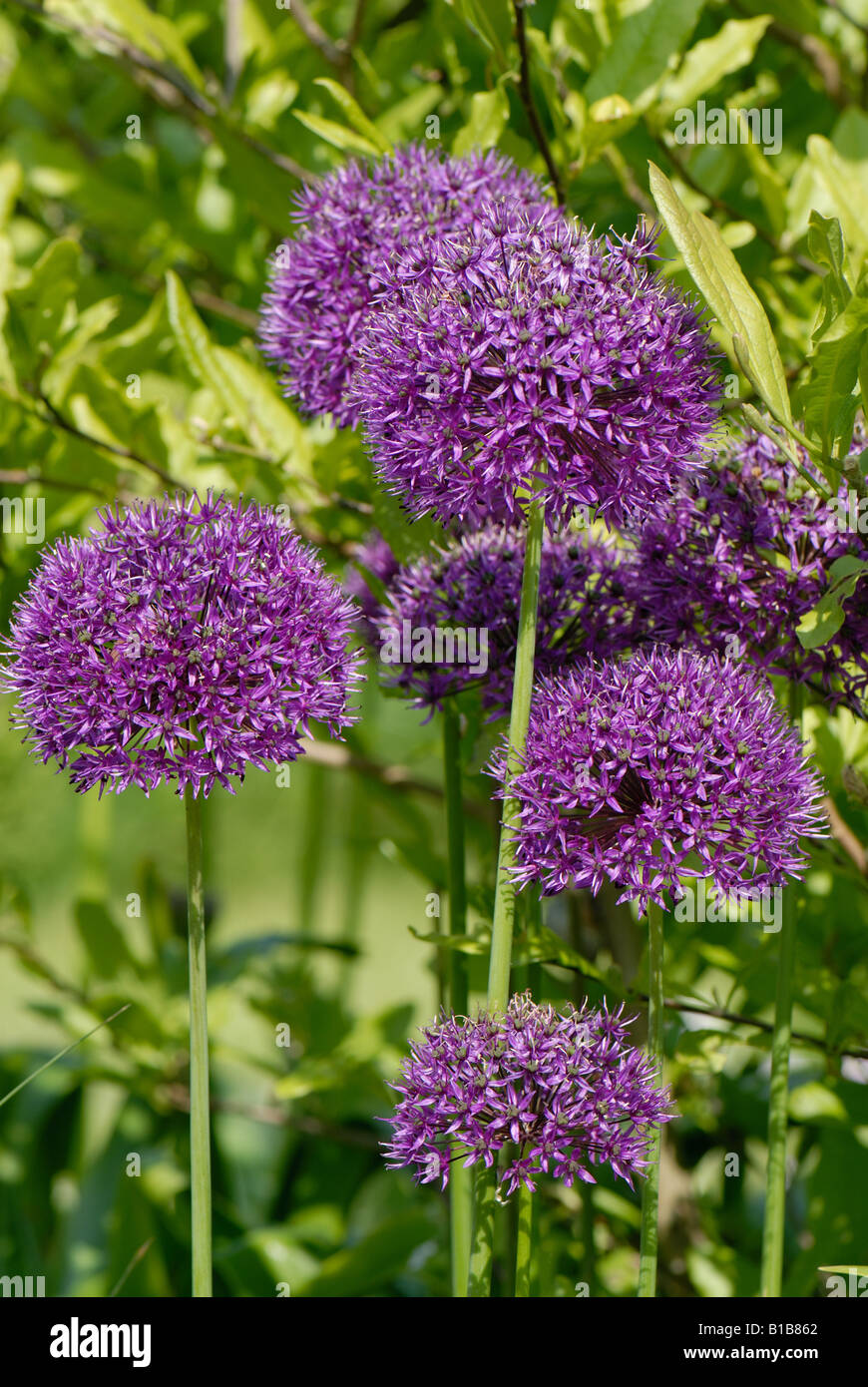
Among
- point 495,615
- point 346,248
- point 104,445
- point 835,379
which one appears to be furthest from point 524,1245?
point 104,445

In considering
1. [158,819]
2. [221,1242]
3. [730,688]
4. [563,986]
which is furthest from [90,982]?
[158,819]

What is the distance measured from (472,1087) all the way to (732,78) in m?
1.07

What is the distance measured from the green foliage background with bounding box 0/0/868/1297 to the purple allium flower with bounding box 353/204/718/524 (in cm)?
4

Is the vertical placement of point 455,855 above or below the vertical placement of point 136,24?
below

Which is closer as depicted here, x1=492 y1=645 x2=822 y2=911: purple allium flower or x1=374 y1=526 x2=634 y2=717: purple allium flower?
x1=492 y1=645 x2=822 y2=911: purple allium flower

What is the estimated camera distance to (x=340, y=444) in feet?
3.31

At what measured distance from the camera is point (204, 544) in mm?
652

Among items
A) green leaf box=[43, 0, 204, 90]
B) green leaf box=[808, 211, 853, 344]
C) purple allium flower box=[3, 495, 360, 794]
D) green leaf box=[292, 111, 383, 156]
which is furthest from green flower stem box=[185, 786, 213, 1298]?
green leaf box=[43, 0, 204, 90]

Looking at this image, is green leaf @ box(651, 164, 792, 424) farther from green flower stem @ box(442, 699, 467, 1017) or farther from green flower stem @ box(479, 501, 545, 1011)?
green flower stem @ box(442, 699, 467, 1017)

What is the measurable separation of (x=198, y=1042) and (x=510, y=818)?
7.4 inches

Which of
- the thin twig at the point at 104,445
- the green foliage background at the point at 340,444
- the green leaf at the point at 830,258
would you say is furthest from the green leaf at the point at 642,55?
the thin twig at the point at 104,445

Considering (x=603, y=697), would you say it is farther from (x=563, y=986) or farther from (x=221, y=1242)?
(x=221, y=1242)

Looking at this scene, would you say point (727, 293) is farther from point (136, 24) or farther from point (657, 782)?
point (136, 24)

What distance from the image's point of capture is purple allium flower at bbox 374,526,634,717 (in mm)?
750
